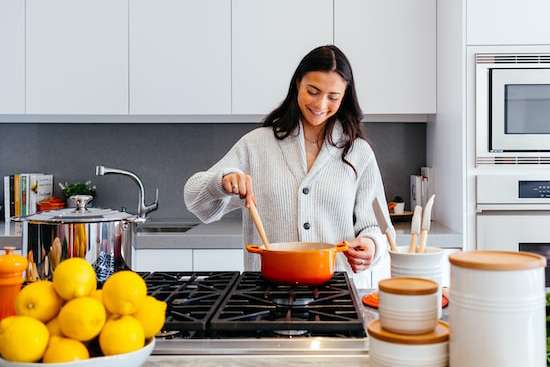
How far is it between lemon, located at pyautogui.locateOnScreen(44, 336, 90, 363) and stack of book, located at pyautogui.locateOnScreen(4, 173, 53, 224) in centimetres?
237

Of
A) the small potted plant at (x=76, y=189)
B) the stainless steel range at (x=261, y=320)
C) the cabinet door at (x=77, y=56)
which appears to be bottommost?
the stainless steel range at (x=261, y=320)

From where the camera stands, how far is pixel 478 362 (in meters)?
0.73

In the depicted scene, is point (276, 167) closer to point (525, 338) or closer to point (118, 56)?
point (525, 338)

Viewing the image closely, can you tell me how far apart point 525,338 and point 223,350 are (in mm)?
451

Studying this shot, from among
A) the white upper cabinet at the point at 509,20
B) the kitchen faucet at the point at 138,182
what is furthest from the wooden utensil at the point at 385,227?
the white upper cabinet at the point at 509,20

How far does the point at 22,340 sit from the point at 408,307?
1.64 ft

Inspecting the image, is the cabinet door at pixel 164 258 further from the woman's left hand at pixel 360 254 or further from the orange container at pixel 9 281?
the orange container at pixel 9 281

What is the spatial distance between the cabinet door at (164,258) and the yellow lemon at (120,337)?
168 cm

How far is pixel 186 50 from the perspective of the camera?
277cm

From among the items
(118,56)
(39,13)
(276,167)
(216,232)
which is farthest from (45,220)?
(39,13)

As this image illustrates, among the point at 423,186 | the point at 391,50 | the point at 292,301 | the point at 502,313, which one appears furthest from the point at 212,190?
the point at 423,186

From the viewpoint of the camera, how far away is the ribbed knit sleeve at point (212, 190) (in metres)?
1.55

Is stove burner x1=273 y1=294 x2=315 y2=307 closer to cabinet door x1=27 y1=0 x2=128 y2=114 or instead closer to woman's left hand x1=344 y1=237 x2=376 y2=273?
woman's left hand x1=344 y1=237 x2=376 y2=273

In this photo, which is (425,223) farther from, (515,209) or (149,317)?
(515,209)
